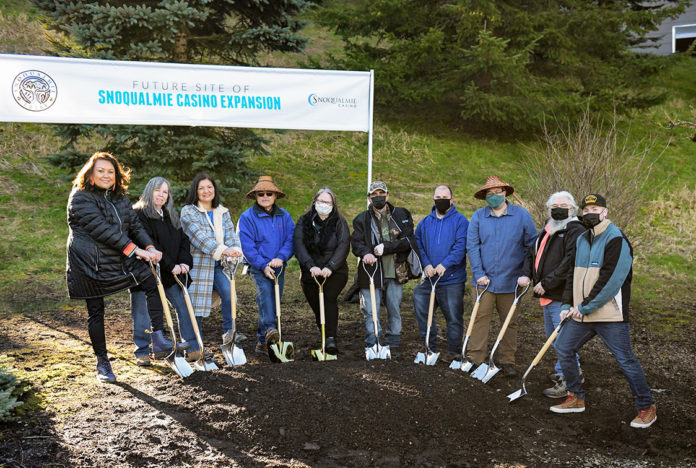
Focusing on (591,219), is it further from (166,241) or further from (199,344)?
(166,241)

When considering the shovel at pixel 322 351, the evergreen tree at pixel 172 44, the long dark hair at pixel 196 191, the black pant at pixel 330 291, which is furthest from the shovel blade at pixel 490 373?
the evergreen tree at pixel 172 44

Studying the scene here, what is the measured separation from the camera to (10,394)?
4539mm

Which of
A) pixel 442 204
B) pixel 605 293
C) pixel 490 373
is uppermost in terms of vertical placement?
pixel 442 204

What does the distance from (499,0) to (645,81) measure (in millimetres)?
4960

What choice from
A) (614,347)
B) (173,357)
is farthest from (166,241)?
(614,347)

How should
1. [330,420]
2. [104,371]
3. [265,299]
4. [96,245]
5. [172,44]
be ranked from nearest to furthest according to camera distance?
[330,420], [96,245], [104,371], [265,299], [172,44]

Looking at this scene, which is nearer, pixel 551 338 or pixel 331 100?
pixel 551 338

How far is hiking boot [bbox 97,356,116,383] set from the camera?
5.18m

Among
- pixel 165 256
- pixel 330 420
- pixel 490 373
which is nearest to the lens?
pixel 330 420

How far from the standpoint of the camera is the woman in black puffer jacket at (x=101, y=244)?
5031mm

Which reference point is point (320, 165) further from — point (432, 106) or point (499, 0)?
point (499, 0)

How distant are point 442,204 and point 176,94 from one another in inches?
146

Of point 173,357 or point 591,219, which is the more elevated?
point 591,219

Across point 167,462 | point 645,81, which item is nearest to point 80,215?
point 167,462
